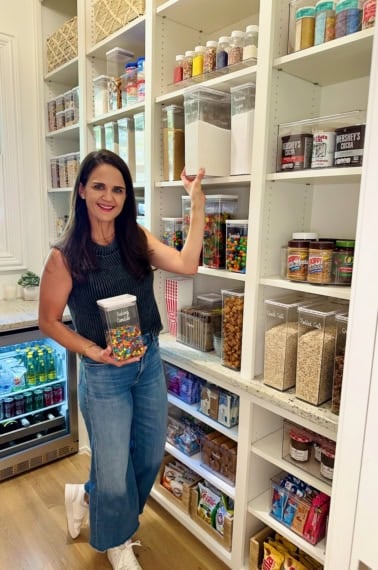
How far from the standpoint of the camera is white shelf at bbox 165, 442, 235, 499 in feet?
5.54

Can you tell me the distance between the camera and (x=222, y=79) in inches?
59.2

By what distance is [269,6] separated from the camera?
4.26ft

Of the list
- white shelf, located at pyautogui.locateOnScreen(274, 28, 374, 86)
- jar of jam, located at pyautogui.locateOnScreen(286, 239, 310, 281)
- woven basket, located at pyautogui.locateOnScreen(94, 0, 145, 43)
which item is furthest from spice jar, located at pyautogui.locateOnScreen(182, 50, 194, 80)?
jar of jam, located at pyautogui.locateOnScreen(286, 239, 310, 281)

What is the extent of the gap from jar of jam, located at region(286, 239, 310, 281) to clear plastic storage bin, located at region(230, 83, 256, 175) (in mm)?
328

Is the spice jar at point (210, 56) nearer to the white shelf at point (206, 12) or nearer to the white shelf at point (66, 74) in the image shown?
the white shelf at point (206, 12)

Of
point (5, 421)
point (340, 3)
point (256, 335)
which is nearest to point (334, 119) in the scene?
point (340, 3)

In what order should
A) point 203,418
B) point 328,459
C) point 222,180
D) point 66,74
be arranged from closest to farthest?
point 328,459 < point 222,180 < point 203,418 < point 66,74

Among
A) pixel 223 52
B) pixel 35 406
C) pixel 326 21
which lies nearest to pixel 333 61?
pixel 326 21

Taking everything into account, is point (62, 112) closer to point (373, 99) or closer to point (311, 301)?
point (311, 301)

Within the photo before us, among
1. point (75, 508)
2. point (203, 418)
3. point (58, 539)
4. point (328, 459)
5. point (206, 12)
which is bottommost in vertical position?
point (58, 539)

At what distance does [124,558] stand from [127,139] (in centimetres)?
188

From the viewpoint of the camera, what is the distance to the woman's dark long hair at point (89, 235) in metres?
1.40

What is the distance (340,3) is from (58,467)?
2543 mm

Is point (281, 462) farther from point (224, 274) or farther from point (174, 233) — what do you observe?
point (174, 233)
